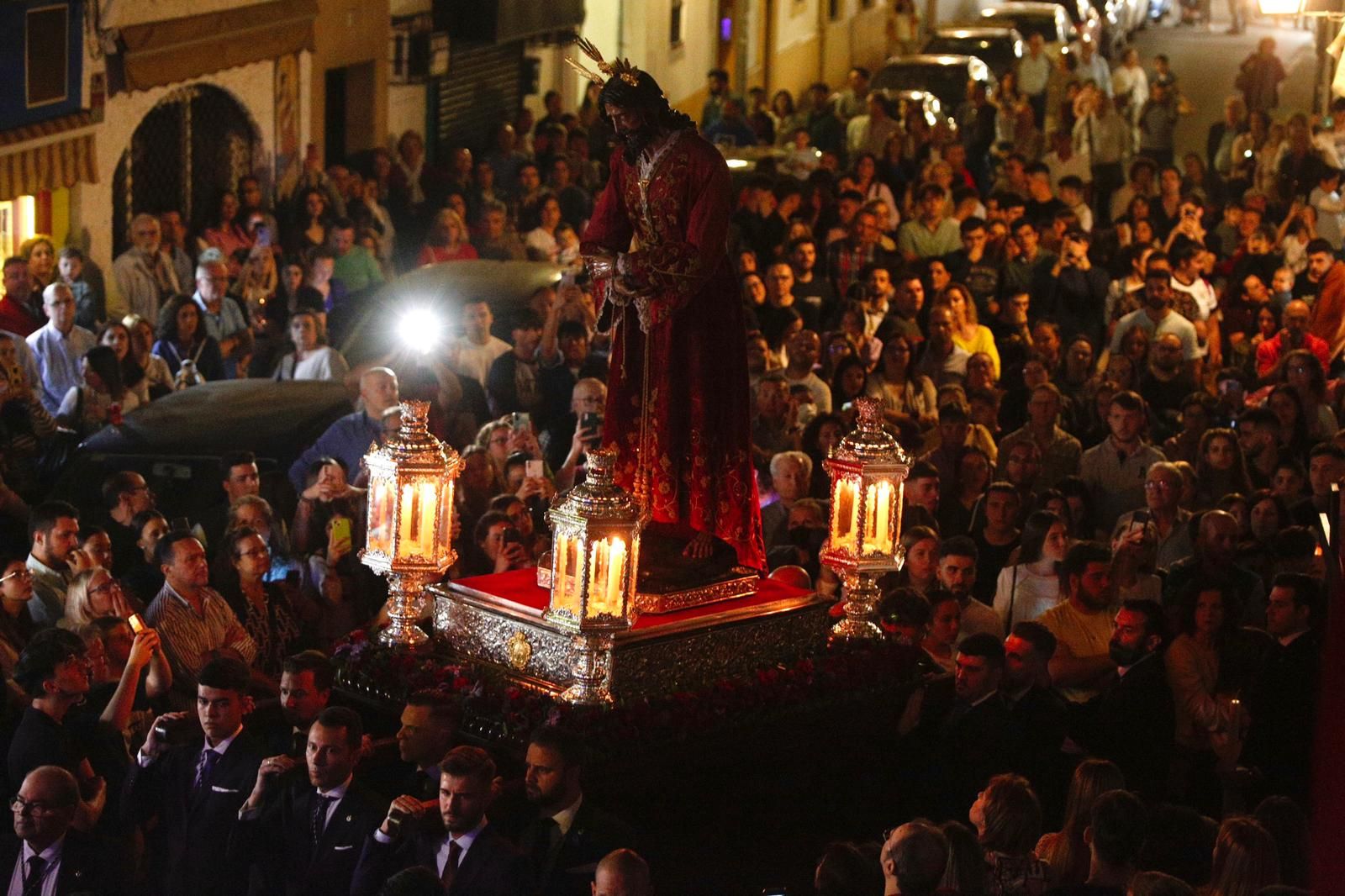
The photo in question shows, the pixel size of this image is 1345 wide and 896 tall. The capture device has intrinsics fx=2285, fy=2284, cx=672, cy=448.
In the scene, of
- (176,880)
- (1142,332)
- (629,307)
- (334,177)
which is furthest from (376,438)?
(334,177)

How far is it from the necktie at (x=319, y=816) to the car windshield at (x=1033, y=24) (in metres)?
27.7

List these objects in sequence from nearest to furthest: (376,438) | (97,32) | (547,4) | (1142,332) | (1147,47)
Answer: (376,438) → (1142,332) → (97,32) → (547,4) → (1147,47)

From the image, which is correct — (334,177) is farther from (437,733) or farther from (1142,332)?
(437,733)

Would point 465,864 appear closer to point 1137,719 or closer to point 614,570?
point 614,570

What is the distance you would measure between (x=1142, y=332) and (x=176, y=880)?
31.8 feet

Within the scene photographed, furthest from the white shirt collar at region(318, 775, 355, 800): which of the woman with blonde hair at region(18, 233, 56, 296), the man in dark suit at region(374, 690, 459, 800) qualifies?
the woman with blonde hair at region(18, 233, 56, 296)

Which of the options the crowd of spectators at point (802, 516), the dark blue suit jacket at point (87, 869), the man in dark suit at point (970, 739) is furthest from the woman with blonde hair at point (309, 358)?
the dark blue suit jacket at point (87, 869)

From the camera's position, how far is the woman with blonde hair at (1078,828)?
823 cm

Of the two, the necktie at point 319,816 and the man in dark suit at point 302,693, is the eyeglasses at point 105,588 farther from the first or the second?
the necktie at point 319,816

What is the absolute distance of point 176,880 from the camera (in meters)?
8.65

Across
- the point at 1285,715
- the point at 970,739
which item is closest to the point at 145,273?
the point at 970,739

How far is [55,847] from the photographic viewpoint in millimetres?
8195

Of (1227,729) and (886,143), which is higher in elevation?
(886,143)

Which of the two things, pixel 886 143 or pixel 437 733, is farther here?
pixel 886 143
